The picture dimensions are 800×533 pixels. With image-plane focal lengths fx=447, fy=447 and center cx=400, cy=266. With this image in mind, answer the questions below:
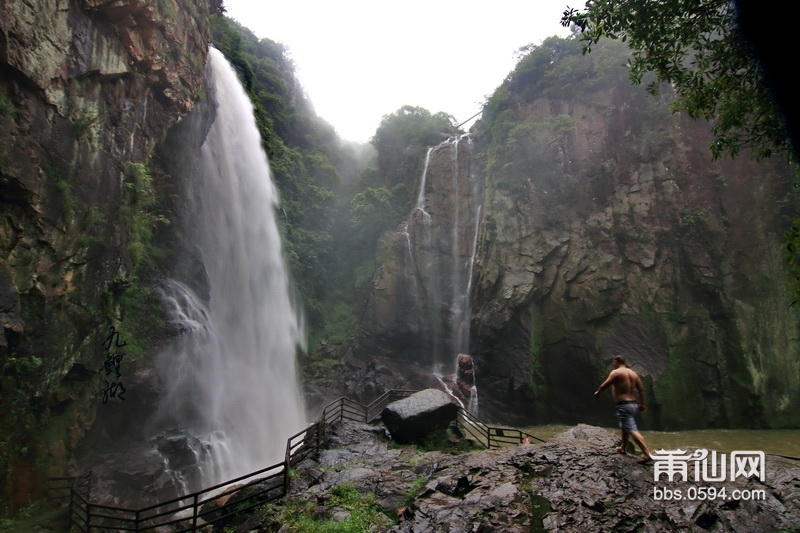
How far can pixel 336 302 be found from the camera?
24.4m

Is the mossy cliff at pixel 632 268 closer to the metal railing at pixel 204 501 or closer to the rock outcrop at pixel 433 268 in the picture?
the rock outcrop at pixel 433 268

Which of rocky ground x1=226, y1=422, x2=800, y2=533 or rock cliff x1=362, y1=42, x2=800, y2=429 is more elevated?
rock cliff x1=362, y1=42, x2=800, y2=429

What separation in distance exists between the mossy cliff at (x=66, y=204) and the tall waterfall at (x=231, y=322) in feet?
5.98

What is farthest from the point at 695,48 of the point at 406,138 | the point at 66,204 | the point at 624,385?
the point at 406,138

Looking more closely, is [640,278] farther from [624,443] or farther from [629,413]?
[629,413]

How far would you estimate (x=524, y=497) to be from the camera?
602cm

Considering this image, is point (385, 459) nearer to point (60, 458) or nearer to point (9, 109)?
point (60, 458)

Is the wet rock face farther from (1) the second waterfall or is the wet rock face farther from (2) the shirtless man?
(2) the shirtless man

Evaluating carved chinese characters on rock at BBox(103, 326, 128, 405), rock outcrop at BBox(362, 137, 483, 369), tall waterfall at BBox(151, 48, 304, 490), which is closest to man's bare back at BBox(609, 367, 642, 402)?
tall waterfall at BBox(151, 48, 304, 490)

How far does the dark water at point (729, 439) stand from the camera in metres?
11.6

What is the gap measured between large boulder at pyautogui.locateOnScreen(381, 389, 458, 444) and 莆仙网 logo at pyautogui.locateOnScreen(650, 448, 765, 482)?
5.06 m

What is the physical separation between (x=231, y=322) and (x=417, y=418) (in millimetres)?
9071

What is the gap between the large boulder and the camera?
10.3 meters

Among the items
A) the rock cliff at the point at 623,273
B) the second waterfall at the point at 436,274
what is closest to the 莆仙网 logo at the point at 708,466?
the rock cliff at the point at 623,273
